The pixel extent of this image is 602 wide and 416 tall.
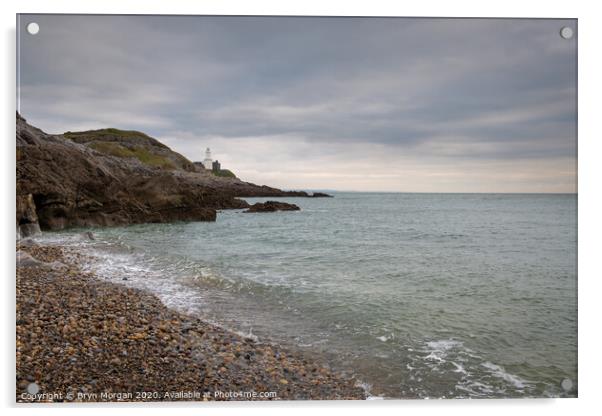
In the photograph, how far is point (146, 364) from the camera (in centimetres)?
465

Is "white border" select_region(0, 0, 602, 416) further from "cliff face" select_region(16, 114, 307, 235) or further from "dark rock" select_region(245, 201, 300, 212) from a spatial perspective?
"dark rock" select_region(245, 201, 300, 212)

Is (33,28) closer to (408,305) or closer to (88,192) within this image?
(408,305)

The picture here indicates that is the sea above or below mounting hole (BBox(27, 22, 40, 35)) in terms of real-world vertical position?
below

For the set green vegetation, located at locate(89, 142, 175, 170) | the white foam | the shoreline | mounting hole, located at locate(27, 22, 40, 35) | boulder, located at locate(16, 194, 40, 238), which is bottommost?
the white foam

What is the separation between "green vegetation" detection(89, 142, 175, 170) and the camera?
146 feet

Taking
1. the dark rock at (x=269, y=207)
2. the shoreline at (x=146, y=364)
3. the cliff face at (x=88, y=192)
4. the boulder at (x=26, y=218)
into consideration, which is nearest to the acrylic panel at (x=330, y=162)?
the shoreline at (x=146, y=364)

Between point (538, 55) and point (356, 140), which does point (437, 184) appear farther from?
point (538, 55)

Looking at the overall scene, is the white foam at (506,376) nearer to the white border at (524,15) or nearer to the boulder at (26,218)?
the white border at (524,15)

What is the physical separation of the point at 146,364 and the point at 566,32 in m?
7.83

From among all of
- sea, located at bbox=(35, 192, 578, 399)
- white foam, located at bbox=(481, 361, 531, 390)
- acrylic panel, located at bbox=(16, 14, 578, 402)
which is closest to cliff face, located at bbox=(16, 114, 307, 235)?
sea, located at bbox=(35, 192, 578, 399)

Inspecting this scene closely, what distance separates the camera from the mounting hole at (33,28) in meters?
5.62

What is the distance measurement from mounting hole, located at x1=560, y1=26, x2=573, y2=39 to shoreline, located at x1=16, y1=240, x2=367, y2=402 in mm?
6130

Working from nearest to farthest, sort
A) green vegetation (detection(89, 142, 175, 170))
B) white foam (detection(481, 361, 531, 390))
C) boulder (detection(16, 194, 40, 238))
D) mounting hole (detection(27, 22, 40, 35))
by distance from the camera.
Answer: white foam (detection(481, 361, 531, 390)) → mounting hole (detection(27, 22, 40, 35)) → boulder (detection(16, 194, 40, 238)) → green vegetation (detection(89, 142, 175, 170))

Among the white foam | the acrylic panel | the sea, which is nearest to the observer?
the acrylic panel
